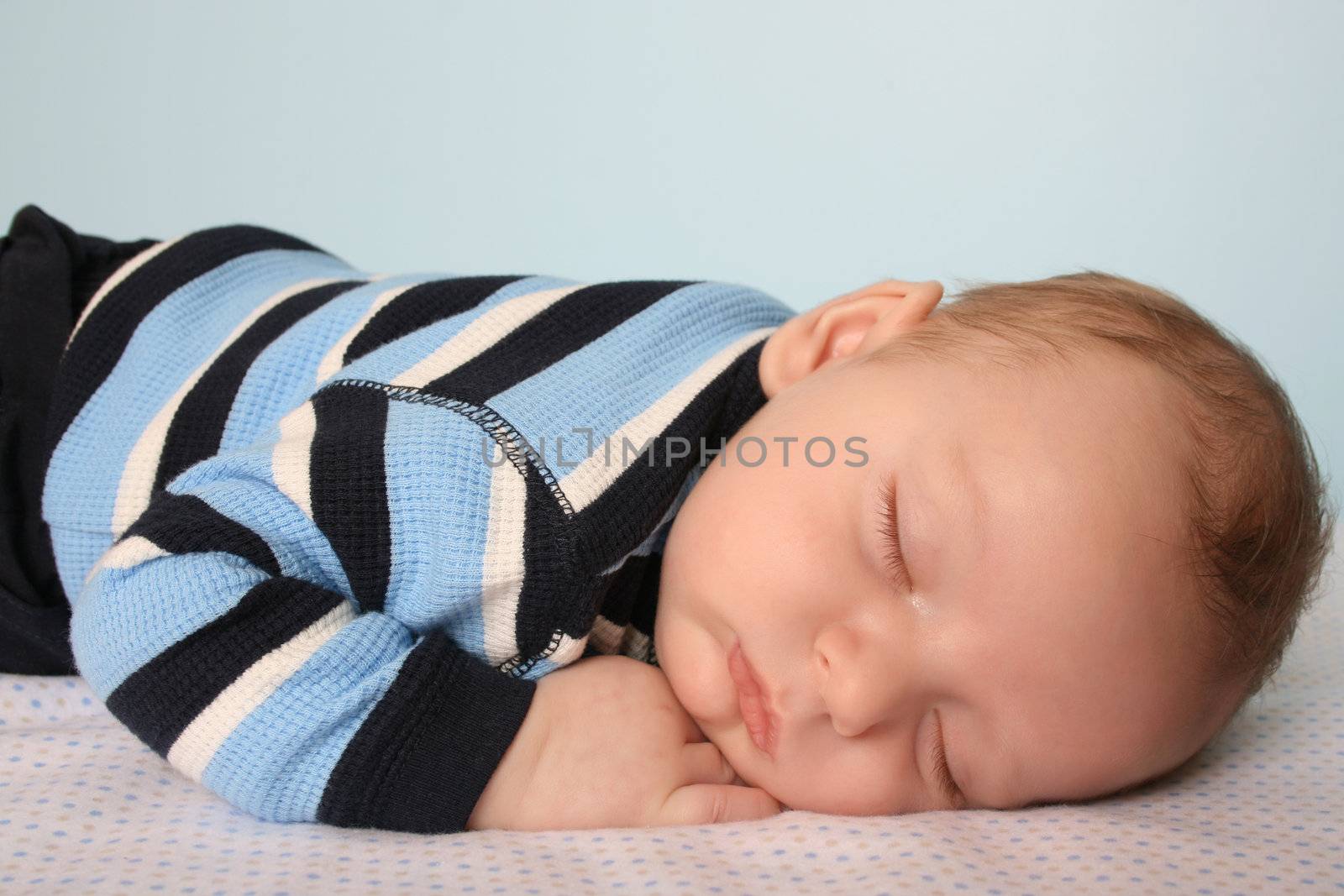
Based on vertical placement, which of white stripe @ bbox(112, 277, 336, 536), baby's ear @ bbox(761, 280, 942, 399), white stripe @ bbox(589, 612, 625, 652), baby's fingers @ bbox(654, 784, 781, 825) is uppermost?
baby's ear @ bbox(761, 280, 942, 399)

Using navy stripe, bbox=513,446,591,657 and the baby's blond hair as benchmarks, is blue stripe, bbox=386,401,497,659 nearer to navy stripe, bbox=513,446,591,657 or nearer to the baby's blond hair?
navy stripe, bbox=513,446,591,657

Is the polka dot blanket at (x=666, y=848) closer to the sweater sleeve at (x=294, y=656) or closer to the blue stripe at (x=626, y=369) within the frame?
the sweater sleeve at (x=294, y=656)

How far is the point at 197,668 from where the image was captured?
0.83m

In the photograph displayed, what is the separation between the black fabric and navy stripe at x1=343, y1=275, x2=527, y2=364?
333 mm

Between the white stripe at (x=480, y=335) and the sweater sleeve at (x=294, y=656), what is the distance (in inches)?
2.9

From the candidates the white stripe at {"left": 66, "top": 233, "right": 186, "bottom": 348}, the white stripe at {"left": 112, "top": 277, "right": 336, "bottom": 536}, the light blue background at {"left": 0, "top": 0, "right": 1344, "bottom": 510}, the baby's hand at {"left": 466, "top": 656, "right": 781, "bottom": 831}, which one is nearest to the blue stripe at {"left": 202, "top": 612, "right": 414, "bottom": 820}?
the baby's hand at {"left": 466, "top": 656, "right": 781, "bottom": 831}

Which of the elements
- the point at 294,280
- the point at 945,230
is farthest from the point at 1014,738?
the point at 945,230

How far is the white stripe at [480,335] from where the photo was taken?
974 mm

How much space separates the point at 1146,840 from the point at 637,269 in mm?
1790

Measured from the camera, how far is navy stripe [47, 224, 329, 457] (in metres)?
1.13

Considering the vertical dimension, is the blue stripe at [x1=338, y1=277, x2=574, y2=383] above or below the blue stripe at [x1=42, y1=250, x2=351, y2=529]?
above

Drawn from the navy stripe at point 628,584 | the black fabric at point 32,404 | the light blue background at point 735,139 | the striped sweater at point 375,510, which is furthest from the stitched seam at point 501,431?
the light blue background at point 735,139

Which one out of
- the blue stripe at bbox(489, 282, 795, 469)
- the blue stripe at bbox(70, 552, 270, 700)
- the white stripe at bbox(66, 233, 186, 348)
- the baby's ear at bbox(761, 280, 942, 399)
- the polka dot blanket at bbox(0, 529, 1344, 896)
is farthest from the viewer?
the white stripe at bbox(66, 233, 186, 348)

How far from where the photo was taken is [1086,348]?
3.01 feet
